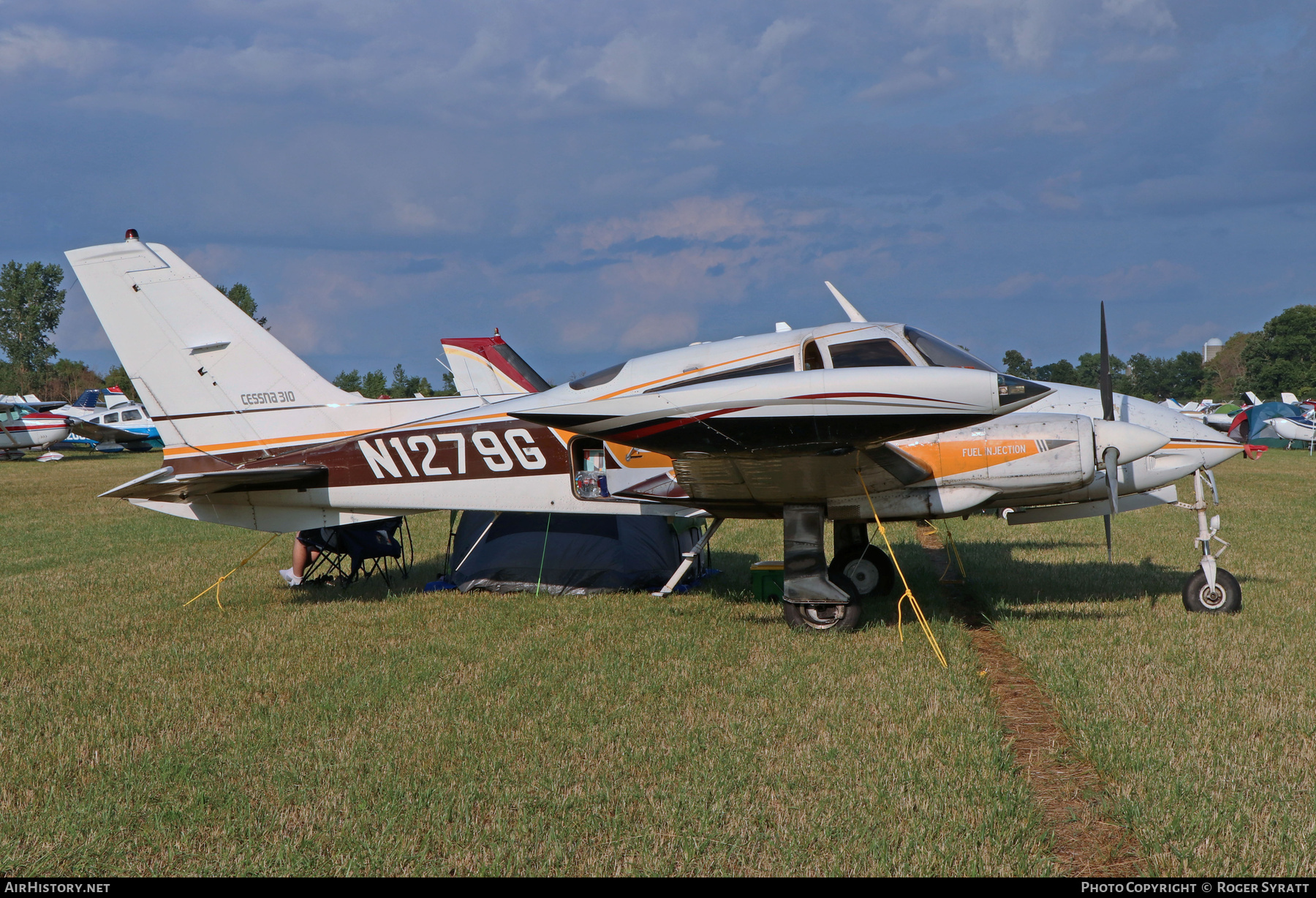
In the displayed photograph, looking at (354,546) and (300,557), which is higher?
(354,546)

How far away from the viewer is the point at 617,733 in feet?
16.1

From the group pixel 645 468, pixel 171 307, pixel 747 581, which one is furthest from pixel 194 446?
pixel 747 581

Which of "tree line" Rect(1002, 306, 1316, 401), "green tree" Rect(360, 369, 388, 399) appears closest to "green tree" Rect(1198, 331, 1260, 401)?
"tree line" Rect(1002, 306, 1316, 401)

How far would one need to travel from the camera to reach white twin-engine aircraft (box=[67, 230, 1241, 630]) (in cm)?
614

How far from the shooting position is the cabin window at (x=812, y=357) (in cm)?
691

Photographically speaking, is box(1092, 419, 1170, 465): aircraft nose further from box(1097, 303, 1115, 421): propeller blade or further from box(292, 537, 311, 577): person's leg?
box(292, 537, 311, 577): person's leg

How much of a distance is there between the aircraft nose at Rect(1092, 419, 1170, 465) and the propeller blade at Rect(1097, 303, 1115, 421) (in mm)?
355

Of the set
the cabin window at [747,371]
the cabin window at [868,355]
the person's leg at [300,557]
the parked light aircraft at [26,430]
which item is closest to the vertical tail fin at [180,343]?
the person's leg at [300,557]

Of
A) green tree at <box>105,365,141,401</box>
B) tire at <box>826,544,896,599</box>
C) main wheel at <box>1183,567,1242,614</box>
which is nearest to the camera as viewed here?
main wheel at <box>1183,567,1242,614</box>

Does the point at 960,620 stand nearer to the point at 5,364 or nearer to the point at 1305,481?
the point at 1305,481

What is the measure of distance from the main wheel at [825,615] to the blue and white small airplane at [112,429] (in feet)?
117

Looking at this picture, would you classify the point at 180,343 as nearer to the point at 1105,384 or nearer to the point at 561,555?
the point at 561,555

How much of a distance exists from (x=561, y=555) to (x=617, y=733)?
438 cm

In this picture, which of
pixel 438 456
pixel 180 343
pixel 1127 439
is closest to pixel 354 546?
pixel 438 456
